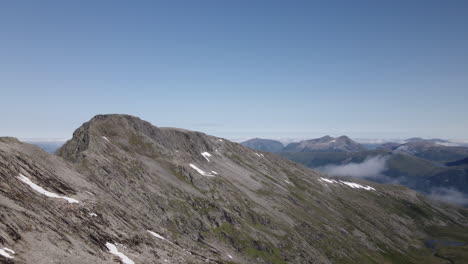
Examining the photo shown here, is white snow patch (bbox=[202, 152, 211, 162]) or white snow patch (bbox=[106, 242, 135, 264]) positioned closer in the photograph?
white snow patch (bbox=[106, 242, 135, 264])

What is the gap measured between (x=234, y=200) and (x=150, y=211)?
51.8m

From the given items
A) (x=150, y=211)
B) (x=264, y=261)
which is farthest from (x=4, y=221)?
(x=264, y=261)

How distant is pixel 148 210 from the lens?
351 ft

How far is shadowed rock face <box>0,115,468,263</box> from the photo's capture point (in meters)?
55.2

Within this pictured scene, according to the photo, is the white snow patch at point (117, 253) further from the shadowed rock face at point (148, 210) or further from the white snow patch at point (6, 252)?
the white snow patch at point (6, 252)

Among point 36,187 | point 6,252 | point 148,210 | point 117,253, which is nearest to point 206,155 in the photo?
point 148,210

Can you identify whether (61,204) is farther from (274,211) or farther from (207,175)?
(274,211)

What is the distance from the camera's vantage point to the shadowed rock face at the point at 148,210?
181 ft

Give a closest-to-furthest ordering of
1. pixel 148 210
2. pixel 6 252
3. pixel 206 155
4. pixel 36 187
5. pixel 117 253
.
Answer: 1. pixel 6 252
2. pixel 117 253
3. pixel 36 187
4. pixel 148 210
5. pixel 206 155

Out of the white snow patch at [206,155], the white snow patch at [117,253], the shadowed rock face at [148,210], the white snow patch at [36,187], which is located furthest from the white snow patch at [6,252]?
the white snow patch at [206,155]

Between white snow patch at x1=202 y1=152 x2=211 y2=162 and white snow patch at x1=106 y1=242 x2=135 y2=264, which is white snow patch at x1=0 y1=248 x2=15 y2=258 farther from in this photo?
white snow patch at x1=202 y1=152 x2=211 y2=162

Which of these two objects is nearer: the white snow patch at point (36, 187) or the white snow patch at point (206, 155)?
the white snow patch at point (36, 187)

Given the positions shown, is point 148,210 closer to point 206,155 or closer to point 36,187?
point 36,187

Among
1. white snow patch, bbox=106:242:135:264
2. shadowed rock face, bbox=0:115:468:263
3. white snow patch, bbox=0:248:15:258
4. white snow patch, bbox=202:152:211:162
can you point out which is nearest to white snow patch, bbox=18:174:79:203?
shadowed rock face, bbox=0:115:468:263
